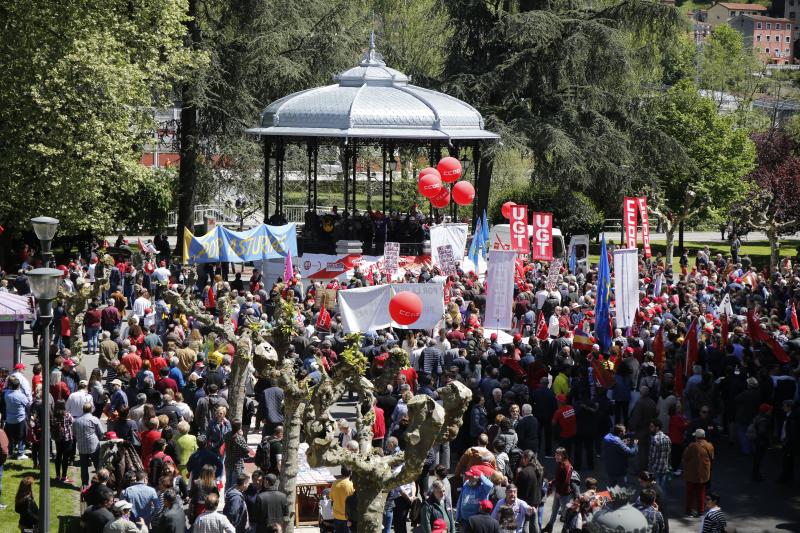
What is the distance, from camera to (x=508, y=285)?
2248 centimetres

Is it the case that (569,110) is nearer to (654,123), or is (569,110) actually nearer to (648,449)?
(654,123)

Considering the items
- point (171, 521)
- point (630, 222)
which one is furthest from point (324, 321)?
point (171, 521)

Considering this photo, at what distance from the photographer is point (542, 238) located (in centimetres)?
2819

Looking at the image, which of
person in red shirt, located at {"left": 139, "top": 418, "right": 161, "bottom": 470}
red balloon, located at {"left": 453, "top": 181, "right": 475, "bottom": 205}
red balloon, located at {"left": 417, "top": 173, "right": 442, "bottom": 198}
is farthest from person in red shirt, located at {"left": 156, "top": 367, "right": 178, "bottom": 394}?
red balloon, located at {"left": 453, "top": 181, "right": 475, "bottom": 205}

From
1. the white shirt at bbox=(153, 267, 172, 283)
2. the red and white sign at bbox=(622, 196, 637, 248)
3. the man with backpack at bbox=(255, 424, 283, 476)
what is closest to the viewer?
the man with backpack at bbox=(255, 424, 283, 476)

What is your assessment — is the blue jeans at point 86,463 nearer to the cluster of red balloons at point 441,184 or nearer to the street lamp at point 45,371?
the street lamp at point 45,371

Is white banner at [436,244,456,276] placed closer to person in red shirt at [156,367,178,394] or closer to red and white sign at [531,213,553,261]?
red and white sign at [531,213,553,261]

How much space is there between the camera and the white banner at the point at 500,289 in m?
22.5

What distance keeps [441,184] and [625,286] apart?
10.3 metres

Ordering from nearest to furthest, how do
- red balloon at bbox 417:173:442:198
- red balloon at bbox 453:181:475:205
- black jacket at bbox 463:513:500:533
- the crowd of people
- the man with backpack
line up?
1. black jacket at bbox 463:513:500:533
2. the crowd of people
3. the man with backpack
4. red balloon at bbox 417:173:442:198
5. red balloon at bbox 453:181:475:205

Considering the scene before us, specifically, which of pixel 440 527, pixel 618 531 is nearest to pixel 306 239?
pixel 440 527

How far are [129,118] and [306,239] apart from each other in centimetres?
581

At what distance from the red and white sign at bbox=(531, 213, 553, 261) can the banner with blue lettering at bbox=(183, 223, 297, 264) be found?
5.67 metres

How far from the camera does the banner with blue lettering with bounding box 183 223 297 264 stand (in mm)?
27422
